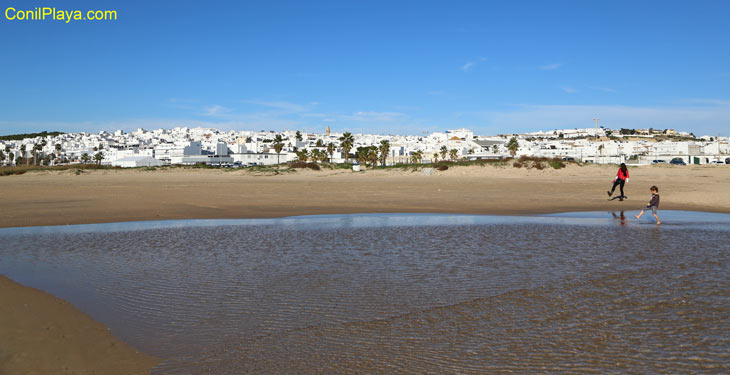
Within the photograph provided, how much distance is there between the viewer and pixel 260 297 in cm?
661

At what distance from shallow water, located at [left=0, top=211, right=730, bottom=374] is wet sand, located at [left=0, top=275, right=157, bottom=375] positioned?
195mm

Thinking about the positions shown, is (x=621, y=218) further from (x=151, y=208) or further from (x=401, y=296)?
(x=151, y=208)

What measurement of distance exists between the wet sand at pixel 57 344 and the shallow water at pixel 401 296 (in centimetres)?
20

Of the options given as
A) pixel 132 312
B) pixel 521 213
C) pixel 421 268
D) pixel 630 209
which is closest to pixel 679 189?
pixel 630 209

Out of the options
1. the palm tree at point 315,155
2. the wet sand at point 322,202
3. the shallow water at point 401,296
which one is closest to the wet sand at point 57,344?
the shallow water at point 401,296

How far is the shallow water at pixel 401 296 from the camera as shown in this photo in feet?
15.3

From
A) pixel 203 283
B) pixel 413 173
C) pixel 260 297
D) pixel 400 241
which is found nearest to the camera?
pixel 260 297

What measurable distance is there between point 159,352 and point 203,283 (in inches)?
105

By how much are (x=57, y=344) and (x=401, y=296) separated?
12.1 feet

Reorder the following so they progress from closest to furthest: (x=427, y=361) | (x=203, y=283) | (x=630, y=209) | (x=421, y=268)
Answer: (x=427, y=361), (x=203, y=283), (x=421, y=268), (x=630, y=209)

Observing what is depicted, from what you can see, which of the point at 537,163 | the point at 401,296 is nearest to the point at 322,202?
the point at 401,296

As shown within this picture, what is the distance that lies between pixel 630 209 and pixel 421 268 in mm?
12570

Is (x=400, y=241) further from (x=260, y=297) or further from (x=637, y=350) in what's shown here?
(x=637, y=350)

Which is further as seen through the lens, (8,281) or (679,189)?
(679,189)
